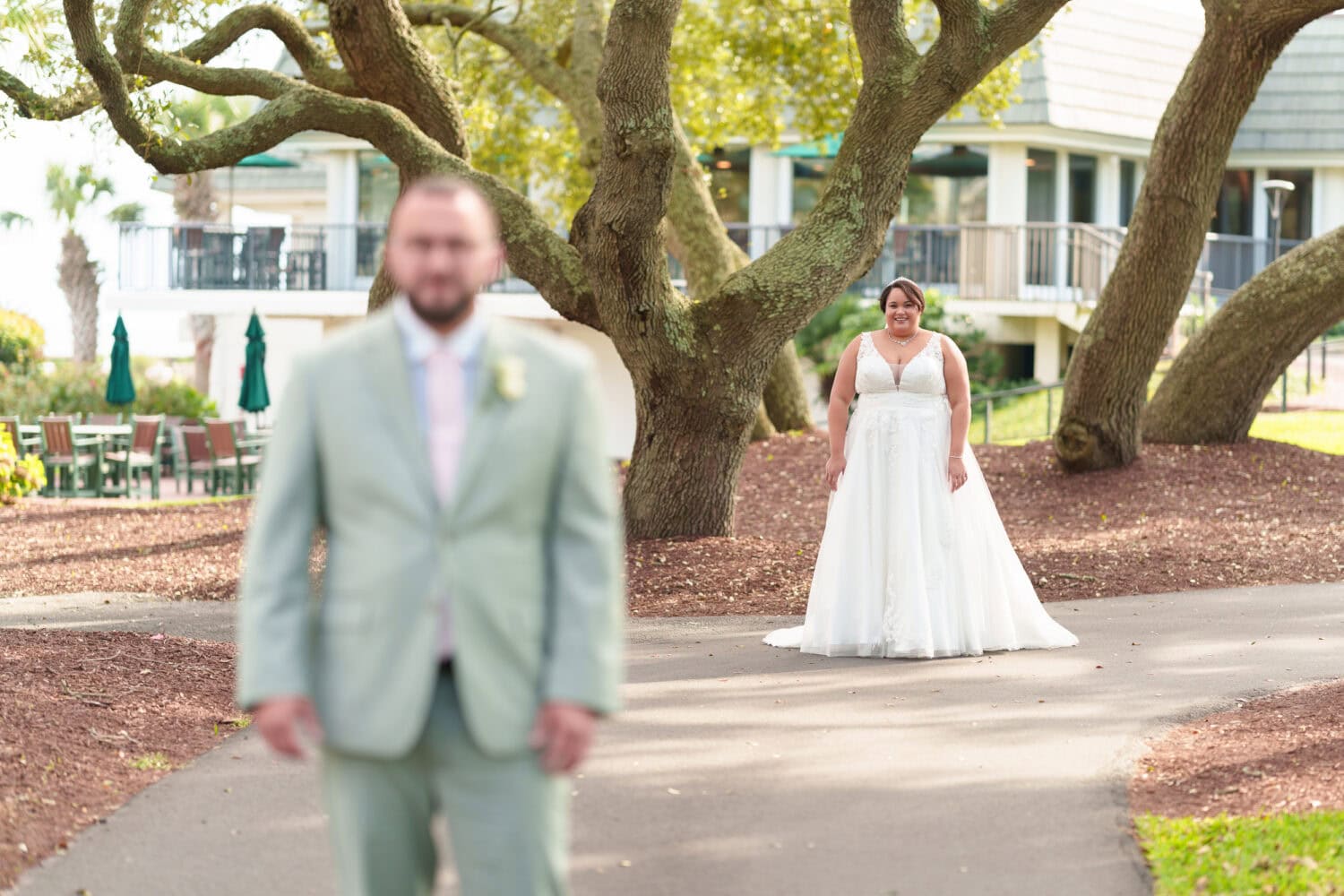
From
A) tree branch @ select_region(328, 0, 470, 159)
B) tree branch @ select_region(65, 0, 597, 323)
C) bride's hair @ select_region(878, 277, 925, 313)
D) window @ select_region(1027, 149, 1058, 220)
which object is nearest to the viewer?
bride's hair @ select_region(878, 277, 925, 313)

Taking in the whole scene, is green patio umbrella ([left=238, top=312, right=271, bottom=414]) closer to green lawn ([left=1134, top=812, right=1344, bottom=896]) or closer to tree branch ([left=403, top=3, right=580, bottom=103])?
tree branch ([left=403, top=3, right=580, bottom=103])

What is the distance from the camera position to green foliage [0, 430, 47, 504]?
63.4 feet

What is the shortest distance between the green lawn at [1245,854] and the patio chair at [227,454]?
1877cm

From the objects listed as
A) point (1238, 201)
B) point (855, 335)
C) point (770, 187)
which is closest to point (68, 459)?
point (855, 335)

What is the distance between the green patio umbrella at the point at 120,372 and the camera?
955 inches

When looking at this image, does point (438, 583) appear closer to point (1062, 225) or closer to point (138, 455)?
point (138, 455)

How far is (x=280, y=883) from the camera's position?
5.39 m

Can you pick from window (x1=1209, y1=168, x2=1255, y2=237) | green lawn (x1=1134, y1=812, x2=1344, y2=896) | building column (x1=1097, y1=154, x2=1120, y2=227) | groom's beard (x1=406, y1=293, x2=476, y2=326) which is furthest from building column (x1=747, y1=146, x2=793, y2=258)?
groom's beard (x1=406, y1=293, x2=476, y2=326)

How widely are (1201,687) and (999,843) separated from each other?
315 centimetres

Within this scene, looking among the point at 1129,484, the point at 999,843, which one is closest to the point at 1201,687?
the point at 999,843

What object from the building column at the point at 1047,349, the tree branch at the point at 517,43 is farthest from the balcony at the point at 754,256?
the tree branch at the point at 517,43

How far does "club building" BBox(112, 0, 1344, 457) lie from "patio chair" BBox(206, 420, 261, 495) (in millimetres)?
5881

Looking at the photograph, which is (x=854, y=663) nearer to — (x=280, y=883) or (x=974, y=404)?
(x=280, y=883)

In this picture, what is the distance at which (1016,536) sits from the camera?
1462 centimetres
